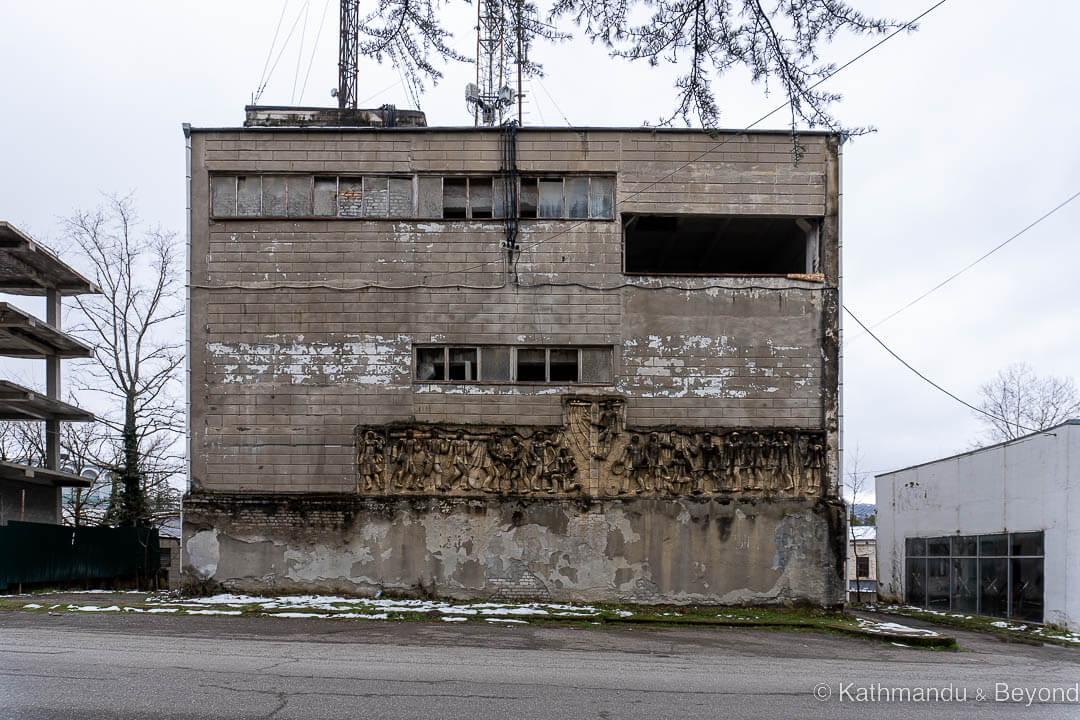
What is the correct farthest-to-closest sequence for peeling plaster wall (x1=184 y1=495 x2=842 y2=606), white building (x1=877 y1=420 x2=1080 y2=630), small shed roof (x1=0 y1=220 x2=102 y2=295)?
small shed roof (x1=0 y1=220 x2=102 y2=295), peeling plaster wall (x1=184 y1=495 x2=842 y2=606), white building (x1=877 y1=420 x2=1080 y2=630)

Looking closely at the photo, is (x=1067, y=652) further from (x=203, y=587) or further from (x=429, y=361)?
(x=203, y=587)

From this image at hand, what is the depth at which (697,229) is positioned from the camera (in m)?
22.1

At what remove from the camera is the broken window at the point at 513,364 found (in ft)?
65.8

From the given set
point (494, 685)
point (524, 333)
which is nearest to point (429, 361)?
point (524, 333)

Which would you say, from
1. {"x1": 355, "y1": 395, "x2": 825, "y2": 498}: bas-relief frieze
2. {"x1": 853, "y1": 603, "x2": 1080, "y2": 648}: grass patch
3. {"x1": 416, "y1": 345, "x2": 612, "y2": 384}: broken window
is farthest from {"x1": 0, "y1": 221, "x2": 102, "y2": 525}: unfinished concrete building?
{"x1": 853, "y1": 603, "x2": 1080, "y2": 648}: grass patch

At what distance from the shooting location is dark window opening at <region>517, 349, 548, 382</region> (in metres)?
20.1

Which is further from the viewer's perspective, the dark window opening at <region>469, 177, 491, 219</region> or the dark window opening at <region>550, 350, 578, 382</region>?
the dark window opening at <region>469, 177, 491, 219</region>

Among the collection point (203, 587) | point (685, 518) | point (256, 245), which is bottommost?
point (203, 587)

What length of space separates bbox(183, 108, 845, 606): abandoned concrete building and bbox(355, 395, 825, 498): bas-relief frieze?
0.05 meters

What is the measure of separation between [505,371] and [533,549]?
3.87 m

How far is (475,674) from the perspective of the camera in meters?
9.73

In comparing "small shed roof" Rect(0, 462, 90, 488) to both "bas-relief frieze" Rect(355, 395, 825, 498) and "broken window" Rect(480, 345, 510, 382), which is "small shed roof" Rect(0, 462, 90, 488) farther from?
"broken window" Rect(480, 345, 510, 382)

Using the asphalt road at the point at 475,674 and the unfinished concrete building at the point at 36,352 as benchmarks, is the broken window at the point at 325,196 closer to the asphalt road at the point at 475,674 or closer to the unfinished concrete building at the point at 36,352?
the asphalt road at the point at 475,674

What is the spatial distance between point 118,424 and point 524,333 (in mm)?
Result: 23451
